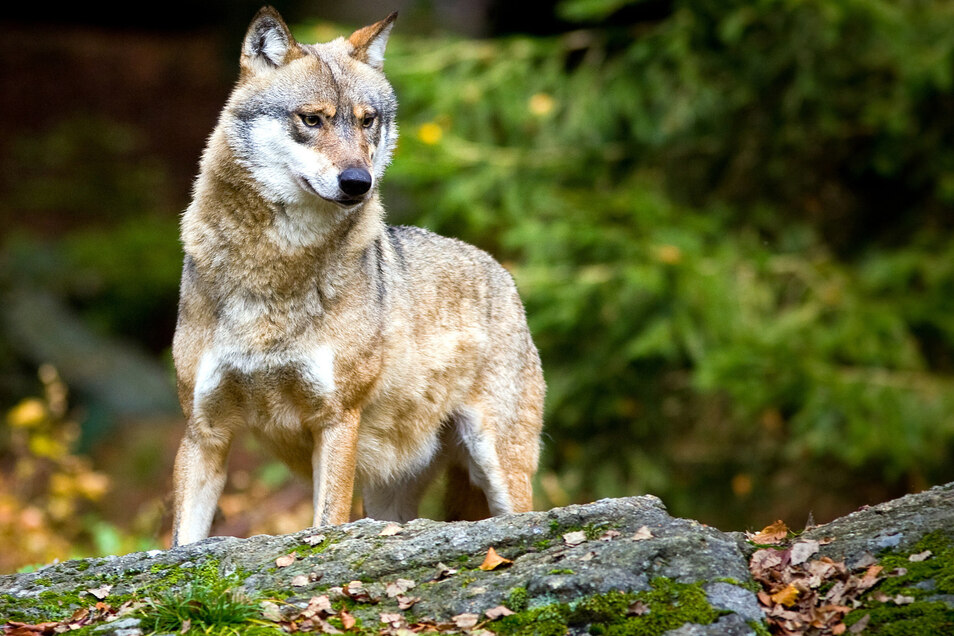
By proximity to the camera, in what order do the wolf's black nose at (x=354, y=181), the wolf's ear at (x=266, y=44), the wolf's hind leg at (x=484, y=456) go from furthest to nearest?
the wolf's hind leg at (x=484, y=456)
the wolf's ear at (x=266, y=44)
the wolf's black nose at (x=354, y=181)

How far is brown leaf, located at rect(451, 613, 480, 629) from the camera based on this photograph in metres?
3.75

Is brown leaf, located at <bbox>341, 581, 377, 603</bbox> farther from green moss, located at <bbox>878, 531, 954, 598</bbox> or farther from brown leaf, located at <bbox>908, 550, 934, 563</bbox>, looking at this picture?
brown leaf, located at <bbox>908, 550, 934, 563</bbox>

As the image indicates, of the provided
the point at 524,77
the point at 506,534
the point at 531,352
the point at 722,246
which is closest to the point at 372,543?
the point at 506,534

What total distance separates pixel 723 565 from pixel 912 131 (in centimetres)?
699

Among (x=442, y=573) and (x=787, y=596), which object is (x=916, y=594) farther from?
(x=442, y=573)

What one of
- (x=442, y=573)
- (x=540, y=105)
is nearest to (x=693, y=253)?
(x=540, y=105)

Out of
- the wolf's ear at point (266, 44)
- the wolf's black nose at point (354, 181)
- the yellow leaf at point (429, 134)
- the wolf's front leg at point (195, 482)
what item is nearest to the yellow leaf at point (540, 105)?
the yellow leaf at point (429, 134)

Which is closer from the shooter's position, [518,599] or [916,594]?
[916,594]

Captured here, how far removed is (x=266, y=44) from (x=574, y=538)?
3.05 m

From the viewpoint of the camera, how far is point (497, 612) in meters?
3.78

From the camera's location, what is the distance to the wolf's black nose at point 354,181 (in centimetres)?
499

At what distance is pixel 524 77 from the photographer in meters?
10.4

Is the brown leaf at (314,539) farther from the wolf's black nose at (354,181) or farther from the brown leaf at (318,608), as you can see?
the wolf's black nose at (354,181)

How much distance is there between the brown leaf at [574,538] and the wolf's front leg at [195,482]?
6.71ft
